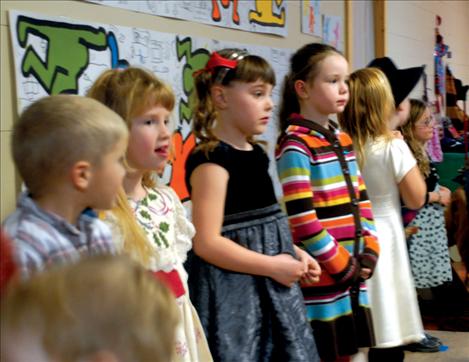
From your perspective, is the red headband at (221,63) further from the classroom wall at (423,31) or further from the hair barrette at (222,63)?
the classroom wall at (423,31)

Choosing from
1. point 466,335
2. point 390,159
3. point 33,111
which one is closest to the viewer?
point 33,111

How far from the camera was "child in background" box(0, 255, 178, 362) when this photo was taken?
878 millimetres

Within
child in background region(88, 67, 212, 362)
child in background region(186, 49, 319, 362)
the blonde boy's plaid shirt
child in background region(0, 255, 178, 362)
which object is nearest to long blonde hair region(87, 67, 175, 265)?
child in background region(88, 67, 212, 362)

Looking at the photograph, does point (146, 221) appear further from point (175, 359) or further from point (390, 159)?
point (390, 159)

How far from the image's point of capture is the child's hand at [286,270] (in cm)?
210

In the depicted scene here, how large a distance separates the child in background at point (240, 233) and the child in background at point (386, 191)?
2.30ft

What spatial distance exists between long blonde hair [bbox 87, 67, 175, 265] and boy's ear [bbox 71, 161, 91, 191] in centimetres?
25

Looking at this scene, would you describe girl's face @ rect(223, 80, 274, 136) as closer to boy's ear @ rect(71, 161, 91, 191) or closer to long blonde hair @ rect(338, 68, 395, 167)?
boy's ear @ rect(71, 161, 91, 191)

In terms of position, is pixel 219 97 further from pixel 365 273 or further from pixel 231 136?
pixel 365 273

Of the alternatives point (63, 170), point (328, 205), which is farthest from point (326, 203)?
point (63, 170)

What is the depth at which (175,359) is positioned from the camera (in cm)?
183

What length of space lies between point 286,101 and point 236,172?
664 millimetres

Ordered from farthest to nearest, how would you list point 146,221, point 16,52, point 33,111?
point 16,52 → point 146,221 → point 33,111

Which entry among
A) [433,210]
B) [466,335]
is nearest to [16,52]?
[433,210]
